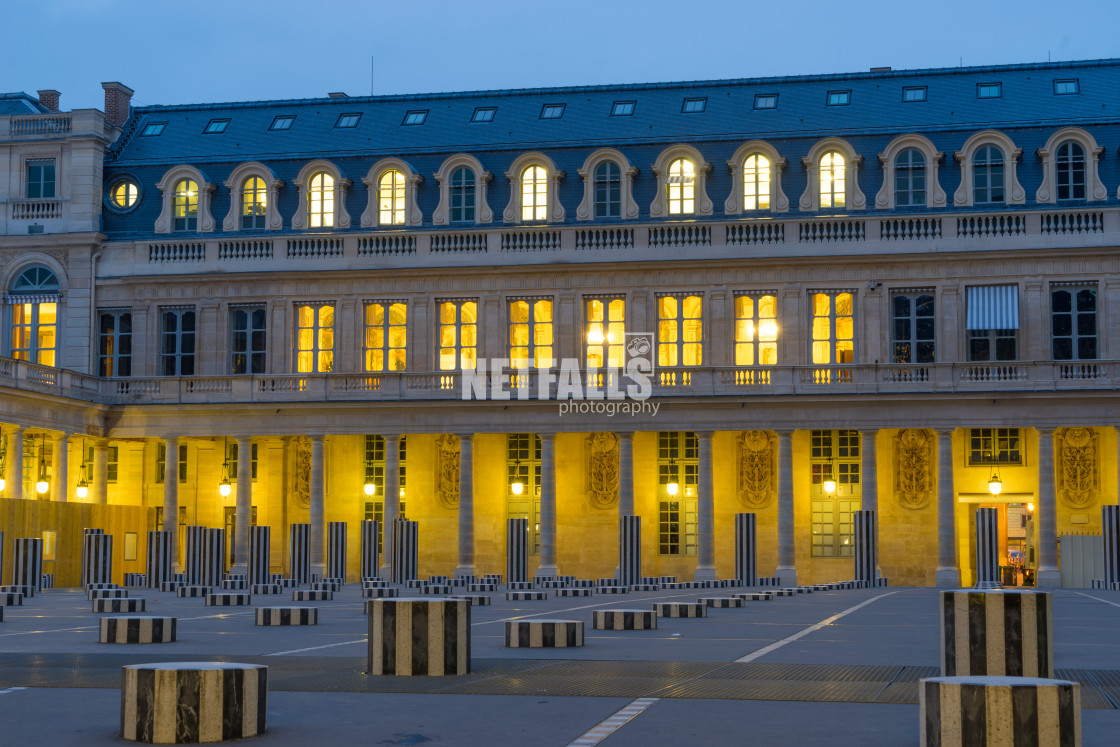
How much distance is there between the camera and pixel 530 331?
52.9 metres

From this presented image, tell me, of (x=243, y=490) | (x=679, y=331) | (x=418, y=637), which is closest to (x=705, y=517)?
(x=679, y=331)

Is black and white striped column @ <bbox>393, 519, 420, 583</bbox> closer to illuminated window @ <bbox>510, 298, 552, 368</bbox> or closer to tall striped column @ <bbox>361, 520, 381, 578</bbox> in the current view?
tall striped column @ <bbox>361, 520, 381, 578</bbox>

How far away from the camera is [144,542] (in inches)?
2087

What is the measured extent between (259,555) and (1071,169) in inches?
1116

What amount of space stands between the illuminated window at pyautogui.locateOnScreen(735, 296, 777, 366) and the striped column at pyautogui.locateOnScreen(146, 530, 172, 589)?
64.2 feet

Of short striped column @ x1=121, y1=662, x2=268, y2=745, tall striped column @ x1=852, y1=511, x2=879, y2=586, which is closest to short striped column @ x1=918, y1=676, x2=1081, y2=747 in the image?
short striped column @ x1=121, y1=662, x2=268, y2=745

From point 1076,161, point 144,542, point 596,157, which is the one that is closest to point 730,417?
point 596,157

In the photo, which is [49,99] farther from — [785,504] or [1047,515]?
[1047,515]

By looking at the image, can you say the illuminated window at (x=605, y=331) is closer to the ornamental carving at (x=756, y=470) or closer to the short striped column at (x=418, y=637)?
the ornamental carving at (x=756, y=470)

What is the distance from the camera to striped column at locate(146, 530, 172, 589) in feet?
140

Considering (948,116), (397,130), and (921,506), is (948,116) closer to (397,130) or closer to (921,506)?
(921,506)

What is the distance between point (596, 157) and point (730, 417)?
10173 mm

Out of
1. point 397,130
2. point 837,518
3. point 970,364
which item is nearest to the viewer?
point 970,364

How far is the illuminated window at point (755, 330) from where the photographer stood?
5144 centimetres
